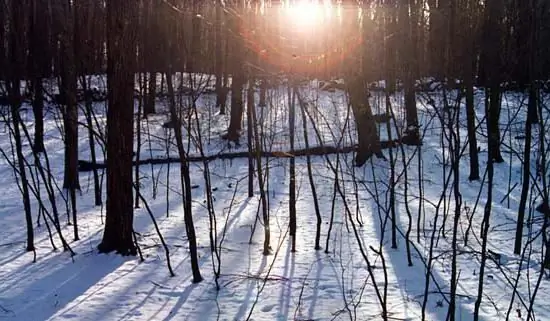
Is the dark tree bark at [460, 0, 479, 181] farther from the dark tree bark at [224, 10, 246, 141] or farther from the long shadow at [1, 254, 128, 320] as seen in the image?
the dark tree bark at [224, 10, 246, 141]

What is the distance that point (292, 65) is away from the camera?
21.0 ft

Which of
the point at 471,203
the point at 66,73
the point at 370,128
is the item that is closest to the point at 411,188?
the point at 471,203

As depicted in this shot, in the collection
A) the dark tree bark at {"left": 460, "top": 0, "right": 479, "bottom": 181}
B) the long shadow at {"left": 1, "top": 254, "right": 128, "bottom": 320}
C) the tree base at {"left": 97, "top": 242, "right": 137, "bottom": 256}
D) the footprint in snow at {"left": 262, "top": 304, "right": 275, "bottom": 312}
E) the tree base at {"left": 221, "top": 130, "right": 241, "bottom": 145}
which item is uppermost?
the dark tree bark at {"left": 460, "top": 0, "right": 479, "bottom": 181}

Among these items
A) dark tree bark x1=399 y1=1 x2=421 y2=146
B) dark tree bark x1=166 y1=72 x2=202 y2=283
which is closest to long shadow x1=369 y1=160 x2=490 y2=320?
dark tree bark x1=166 y1=72 x2=202 y2=283

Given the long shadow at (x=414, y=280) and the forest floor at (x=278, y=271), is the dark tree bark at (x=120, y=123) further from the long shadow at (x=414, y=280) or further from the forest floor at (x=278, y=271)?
the long shadow at (x=414, y=280)

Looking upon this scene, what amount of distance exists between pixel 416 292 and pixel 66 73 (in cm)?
680

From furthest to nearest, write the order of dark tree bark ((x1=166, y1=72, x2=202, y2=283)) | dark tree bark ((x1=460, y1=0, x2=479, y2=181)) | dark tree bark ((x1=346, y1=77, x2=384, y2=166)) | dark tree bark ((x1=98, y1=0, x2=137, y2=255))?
dark tree bark ((x1=346, y1=77, x2=384, y2=166))
dark tree bark ((x1=98, y1=0, x2=137, y2=255))
dark tree bark ((x1=166, y1=72, x2=202, y2=283))
dark tree bark ((x1=460, y1=0, x2=479, y2=181))

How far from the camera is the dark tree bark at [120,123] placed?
5.62m

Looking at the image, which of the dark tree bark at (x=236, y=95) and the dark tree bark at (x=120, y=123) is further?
the dark tree bark at (x=236, y=95)

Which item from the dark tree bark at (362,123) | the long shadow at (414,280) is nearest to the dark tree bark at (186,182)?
the long shadow at (414,280)

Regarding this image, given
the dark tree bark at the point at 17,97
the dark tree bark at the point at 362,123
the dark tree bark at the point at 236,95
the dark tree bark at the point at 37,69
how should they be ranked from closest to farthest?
the dark tree bark at the point at 17,97 < the dark tree bark at the point at 37,69 < the dark tree bark at the point at 362,123 < the dark tree bark at the point at 236,95

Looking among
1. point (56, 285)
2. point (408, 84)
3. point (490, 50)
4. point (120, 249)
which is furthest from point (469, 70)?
point (408, 84)

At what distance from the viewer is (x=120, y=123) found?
227 inches

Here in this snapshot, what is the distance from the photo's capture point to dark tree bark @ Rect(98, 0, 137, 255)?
562cm
